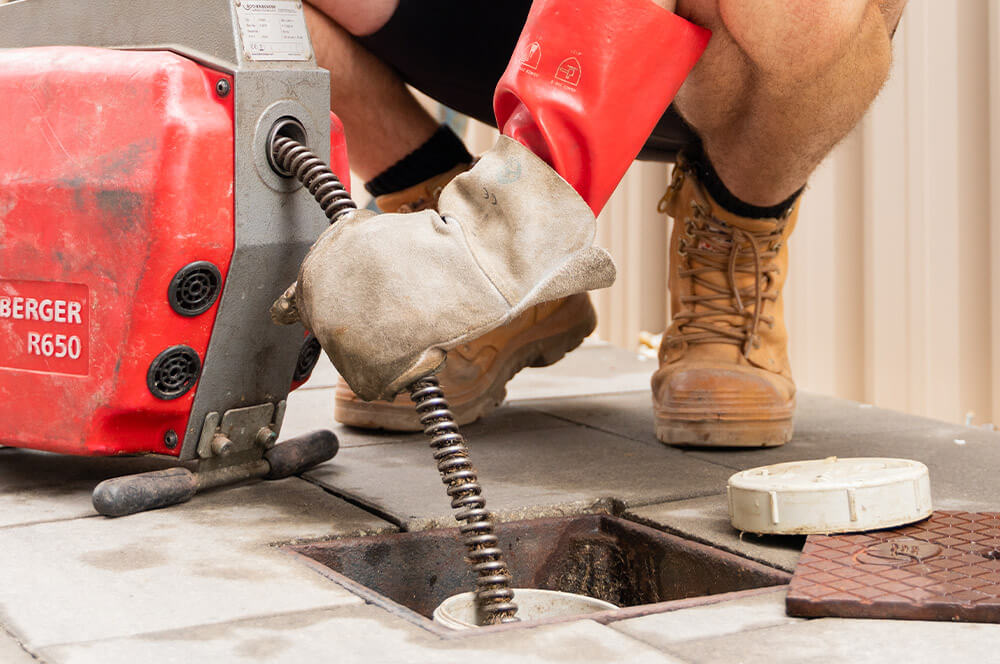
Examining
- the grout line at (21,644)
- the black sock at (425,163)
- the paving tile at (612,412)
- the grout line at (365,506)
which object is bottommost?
the paving tile at (612,412)

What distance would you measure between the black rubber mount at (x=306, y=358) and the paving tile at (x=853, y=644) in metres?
0.76

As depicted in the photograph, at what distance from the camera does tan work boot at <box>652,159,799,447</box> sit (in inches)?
68.0

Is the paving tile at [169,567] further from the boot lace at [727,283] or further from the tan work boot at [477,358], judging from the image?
the boot lace at [727,283]

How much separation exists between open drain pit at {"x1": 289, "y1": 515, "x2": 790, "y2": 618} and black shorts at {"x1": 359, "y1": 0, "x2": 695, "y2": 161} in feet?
2.20

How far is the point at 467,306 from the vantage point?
1136 mm

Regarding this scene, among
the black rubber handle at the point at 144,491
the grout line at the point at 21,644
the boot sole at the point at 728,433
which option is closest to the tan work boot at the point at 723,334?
the boot sole at the point at 728,433

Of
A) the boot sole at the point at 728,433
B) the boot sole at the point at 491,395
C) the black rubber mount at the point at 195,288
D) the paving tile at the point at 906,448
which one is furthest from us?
the boot sole at the point at 491,395

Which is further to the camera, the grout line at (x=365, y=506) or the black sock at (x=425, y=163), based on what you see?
the black sock at (x=425, y=163)

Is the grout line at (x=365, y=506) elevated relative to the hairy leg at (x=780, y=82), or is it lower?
lower

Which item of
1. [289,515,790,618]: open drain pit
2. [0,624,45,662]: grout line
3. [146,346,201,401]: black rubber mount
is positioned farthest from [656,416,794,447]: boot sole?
[0,624,45,662]: grout line

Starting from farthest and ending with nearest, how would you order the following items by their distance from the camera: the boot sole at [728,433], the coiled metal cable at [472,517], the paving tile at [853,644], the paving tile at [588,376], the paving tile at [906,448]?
the paving tile at [588,376], the boot sole at [728,433], the paving tile at [906,448], the coiled metal cable at [472,517], the paving tile at [853,644]

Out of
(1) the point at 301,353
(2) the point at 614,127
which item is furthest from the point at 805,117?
Result: (1) the point at 301,353

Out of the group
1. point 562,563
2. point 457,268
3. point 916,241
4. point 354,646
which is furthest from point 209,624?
point 916,241

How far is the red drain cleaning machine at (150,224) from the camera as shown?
1300 millimetres
